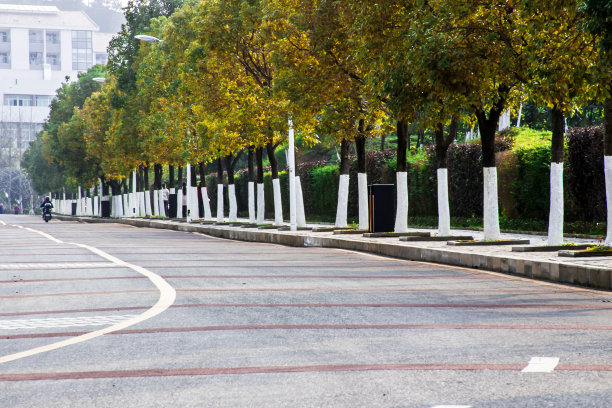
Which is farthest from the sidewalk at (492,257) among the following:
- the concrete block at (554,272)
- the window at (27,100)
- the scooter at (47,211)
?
the window at (27,100)

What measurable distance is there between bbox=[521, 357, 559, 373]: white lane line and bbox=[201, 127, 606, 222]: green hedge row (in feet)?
50.3

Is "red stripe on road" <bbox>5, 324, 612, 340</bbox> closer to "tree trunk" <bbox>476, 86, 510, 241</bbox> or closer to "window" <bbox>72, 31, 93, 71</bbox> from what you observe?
"tree trunk" <bbox>476, 86, 510, 241</bbox>

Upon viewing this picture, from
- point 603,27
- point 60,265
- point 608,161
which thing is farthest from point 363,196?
point 603,27

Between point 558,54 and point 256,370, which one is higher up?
point 558,54

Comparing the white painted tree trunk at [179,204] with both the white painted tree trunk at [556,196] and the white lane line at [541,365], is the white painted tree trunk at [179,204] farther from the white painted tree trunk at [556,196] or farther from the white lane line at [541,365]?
the white lane line at [541,365]

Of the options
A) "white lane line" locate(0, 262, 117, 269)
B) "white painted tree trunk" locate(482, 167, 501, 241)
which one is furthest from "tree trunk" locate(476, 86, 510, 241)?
"white lane line" locate(0, 262, 117, 269)

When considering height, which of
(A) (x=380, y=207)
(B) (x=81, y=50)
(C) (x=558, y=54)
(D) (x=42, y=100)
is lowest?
(A) (x=380, y=207)

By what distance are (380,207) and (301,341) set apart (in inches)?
644

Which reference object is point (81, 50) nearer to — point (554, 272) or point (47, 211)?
point (47, 211)

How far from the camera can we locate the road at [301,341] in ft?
16.9

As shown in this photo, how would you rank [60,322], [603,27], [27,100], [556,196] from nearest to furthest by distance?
[60,322] → [603,27] → [556,196] → [27,100]

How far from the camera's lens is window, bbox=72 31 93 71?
619 feet

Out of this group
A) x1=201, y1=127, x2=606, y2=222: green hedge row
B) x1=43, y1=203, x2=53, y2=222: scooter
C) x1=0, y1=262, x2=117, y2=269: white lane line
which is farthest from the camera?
x1=43, y1=203, x2=53, y2=222: scooter

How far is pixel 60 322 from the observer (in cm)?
847
